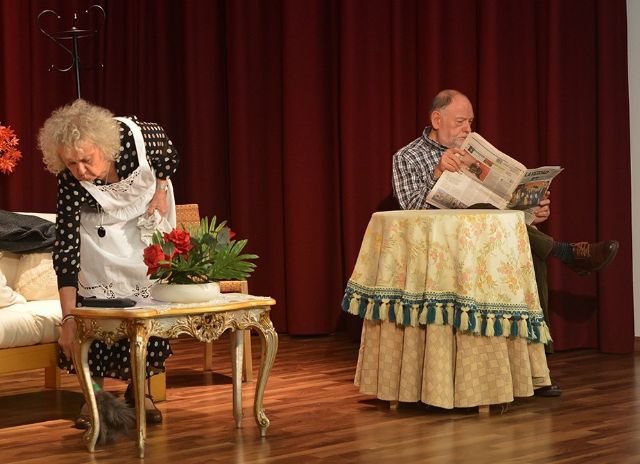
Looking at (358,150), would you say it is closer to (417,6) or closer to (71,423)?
(417,6)

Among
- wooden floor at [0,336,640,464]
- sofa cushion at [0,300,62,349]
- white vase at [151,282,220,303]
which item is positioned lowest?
wooden floor at [0,336,640,464]

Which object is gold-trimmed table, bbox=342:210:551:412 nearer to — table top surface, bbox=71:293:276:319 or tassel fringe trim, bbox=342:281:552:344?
tassel fringe trim, bbox=342:281:552:344

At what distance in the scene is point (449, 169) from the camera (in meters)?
4.59

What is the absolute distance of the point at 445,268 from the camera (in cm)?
405

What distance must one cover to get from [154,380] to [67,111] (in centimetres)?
125

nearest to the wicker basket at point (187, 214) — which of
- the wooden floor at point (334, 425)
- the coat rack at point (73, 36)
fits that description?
the wooden floor at point (334, 425)

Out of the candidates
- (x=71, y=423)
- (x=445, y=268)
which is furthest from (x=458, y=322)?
(x=71, y=423)

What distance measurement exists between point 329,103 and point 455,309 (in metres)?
2.32

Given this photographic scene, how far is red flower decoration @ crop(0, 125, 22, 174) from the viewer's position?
227 inches

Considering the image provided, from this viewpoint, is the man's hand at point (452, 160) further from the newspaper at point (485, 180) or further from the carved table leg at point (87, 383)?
the carved table leg at point (87, 383)

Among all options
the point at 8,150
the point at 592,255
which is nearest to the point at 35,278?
the point at 8,150

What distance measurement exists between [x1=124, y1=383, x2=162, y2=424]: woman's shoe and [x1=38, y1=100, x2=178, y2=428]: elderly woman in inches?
6.1

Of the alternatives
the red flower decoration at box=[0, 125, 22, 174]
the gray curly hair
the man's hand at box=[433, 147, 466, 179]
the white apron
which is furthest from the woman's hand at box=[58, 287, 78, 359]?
the red flower decoration at box=[0, 125, 22, 174]

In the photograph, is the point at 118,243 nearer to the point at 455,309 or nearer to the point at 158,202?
the point at 158,202
